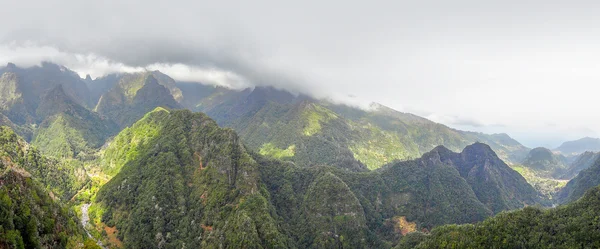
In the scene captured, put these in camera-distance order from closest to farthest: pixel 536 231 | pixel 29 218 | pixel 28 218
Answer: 1. pixel 28 218
2. pixel 29 218
3. pixel 536 231

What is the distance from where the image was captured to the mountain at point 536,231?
137 meters

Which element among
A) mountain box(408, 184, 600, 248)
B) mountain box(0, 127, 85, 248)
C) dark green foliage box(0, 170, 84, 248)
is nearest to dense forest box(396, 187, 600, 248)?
mountain box(408, 184, 600, 248)

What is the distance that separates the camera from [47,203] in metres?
134

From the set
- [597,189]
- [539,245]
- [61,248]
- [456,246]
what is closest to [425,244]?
[456,246]

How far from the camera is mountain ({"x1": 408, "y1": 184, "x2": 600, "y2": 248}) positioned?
137000 millimetres

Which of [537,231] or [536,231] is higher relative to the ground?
[537,231]

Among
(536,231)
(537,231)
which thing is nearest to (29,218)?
(536,231)

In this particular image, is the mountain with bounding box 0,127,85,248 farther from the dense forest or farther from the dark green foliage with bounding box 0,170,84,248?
the dense forest

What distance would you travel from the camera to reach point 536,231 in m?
150

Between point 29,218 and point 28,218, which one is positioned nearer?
point 28,218

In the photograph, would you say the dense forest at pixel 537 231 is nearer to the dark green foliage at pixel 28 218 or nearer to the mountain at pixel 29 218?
the mountain at pixel 29 218

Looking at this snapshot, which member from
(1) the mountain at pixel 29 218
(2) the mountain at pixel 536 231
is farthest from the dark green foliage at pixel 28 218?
(2) the mountain at pixel 536 231

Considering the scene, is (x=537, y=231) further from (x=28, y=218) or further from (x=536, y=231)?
(x=28, y=218)

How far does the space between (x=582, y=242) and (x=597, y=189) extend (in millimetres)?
43248
